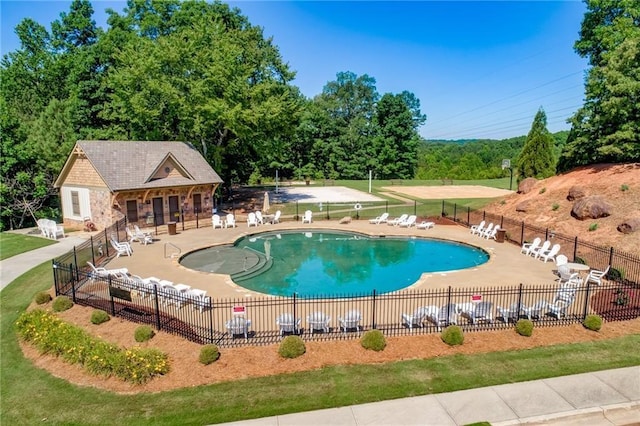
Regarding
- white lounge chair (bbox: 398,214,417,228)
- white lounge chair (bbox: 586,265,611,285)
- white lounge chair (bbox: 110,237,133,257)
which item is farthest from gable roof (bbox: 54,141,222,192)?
white lounge chair (bbox: 586,265,611,285)

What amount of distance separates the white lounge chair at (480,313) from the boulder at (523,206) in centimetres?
1913

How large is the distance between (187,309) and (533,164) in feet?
134

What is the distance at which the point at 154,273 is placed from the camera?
17.7 metres

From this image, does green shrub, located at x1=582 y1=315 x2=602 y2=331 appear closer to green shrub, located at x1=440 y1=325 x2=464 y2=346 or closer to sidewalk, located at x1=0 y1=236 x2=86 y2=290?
green shrub, located at x1=440 y1=325 x2=464 y2=346

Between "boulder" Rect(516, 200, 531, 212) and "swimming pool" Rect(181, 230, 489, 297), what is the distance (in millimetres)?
8139

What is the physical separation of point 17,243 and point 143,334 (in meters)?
17.6

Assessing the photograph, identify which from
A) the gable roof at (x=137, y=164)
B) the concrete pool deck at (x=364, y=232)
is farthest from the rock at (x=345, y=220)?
the gable roof at (x=137, y=164)

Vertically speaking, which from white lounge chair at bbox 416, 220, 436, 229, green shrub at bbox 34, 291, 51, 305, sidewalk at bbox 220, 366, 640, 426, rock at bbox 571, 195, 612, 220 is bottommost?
sidewalk at bbox 220, 366, 640, 426

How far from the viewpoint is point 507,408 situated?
28.4 ft

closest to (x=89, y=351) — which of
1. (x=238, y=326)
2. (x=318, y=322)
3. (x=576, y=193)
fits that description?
(x=238, y=326)

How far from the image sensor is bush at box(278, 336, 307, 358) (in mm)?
10703

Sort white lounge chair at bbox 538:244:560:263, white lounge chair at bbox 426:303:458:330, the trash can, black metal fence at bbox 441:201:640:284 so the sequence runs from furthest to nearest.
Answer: the trash can < white lounge chair at bbox 538:244:560:263 < black metal fence at bbox 441:201:640:284 < white lounge chair at bbox 426:303:458:330

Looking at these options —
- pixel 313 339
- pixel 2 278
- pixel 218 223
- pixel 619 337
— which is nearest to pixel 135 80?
pixel 218 223

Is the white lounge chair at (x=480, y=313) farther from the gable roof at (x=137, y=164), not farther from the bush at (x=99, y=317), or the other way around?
the gable roof at (x=137, y=164)
